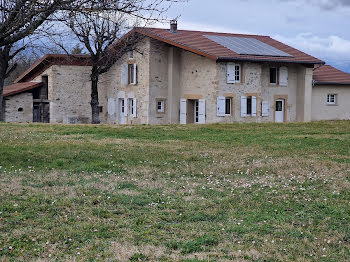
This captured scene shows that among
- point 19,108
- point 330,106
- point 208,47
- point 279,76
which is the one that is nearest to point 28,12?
point 208,47

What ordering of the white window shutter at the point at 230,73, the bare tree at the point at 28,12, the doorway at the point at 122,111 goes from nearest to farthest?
the bare tree at the point at 28,12 < the white window shutter at the point at 230,73 < the doorway at the point at 122,111

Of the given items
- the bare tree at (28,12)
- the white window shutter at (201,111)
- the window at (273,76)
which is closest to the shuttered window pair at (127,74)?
the white window shutter at (201,111)

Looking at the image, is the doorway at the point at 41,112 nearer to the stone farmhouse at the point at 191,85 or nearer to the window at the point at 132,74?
the stone farmhouse at the point at 191,85

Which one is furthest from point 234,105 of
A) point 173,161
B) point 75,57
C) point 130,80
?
point 173,161

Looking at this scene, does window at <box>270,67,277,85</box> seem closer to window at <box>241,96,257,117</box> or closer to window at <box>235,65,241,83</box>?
window at <box>241,96,257,117</box>

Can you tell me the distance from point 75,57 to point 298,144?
26.5 meters

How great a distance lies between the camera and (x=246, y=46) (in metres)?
38.9

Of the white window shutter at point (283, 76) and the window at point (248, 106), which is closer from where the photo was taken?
the window at point (248, 106)

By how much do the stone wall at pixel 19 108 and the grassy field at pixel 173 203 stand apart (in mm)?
25552

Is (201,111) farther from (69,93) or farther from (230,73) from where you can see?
(69,93)

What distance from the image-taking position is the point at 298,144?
18922 millimetres

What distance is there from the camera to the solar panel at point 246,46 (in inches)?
1468

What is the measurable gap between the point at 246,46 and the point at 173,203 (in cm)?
3084

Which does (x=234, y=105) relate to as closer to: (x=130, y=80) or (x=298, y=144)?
(x=130, y=80)
